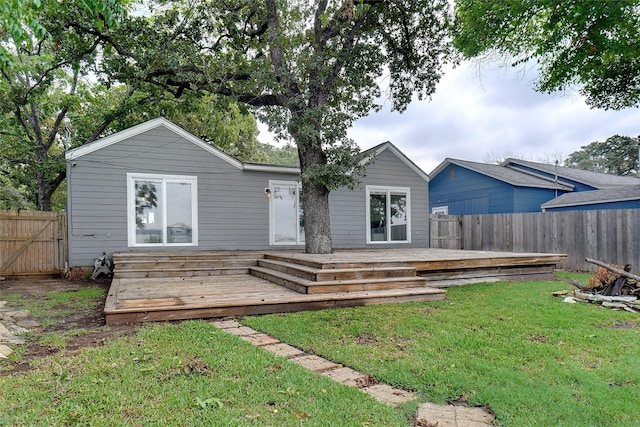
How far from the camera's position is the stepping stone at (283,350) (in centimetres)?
320

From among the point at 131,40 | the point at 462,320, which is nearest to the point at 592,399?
the point at 462,320

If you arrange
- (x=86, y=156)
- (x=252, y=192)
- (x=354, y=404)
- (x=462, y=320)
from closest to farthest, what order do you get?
1. (x=354, y=404)
2. (x=462, y=320)
3. (x=86, y=156)
4. (x=252, y=192)

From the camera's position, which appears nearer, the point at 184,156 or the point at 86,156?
the point at 86,156

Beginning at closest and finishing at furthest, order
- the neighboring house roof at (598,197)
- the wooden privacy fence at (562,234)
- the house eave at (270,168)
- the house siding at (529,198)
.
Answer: the wooden privacy fence at (562,234), the house eave at (270,168), the neighboring house roof at (598,197), the house siding at (529,198)

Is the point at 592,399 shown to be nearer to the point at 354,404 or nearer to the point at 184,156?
the point at 354,404

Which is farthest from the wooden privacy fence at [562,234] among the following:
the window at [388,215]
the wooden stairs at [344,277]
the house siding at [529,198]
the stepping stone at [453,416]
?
the stepping stone at [453,416]

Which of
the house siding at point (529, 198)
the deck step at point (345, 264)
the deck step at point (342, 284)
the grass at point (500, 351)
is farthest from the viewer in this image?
the house siding at point (529, 198)

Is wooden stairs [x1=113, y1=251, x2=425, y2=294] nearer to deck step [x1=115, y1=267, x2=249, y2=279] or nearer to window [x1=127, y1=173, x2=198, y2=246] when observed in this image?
deck step [x1=115, y1=267, x2=249, y2=279]

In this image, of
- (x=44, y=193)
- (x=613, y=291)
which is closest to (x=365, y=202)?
(x=613, y=291)

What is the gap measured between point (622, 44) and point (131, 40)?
29.3 ft

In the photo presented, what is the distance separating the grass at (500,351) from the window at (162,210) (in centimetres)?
533

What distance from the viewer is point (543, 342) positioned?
3.55 metres

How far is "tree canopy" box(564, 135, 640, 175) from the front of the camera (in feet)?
92.4

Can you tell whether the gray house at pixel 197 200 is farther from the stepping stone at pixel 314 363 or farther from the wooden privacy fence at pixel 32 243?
the stepping stone at pixel 314 363
